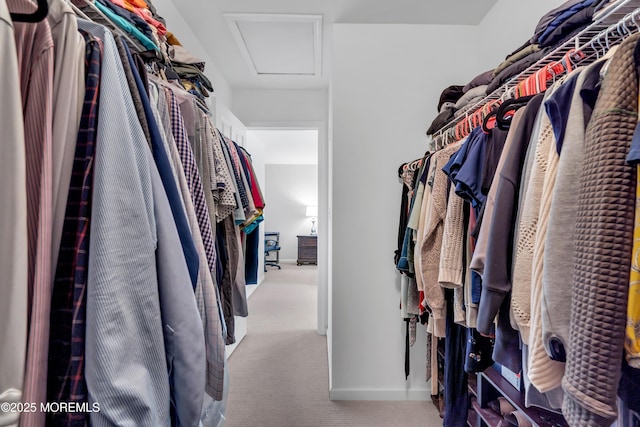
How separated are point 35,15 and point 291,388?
2.21 m

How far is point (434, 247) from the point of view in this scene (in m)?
1.35

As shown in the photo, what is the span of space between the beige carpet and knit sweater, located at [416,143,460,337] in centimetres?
83

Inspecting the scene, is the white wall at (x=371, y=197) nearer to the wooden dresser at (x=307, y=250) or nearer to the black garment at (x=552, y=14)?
the black garment at (x=552, y=14)

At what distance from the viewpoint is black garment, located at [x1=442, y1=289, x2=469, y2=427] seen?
4.57 feet

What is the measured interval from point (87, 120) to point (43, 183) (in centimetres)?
13

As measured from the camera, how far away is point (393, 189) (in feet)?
6.57

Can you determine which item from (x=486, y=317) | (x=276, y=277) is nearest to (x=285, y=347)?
(x=486, y=317)

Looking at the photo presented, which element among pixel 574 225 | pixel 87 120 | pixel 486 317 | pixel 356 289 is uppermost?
pixel 87 120

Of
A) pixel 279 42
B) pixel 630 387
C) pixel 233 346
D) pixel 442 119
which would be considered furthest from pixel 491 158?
pixel 233 346

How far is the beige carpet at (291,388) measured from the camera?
178cm

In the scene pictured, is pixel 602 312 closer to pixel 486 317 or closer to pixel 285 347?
pixel 486 317

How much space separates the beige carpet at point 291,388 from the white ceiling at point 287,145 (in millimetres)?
2387

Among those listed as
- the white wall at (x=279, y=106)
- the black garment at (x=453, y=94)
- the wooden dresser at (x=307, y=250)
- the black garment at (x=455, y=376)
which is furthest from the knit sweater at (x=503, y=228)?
the wooden dresser at (x=307, y=250)

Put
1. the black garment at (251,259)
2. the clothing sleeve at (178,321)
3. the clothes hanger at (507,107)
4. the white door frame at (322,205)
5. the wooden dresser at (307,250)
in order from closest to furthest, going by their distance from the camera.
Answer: the clothing sleeve at (178,321) → the clothes hanger at (507,107) → the black garment at (251,259) → the white door frame at (322,205) → the wooden dresser at (307,250)
